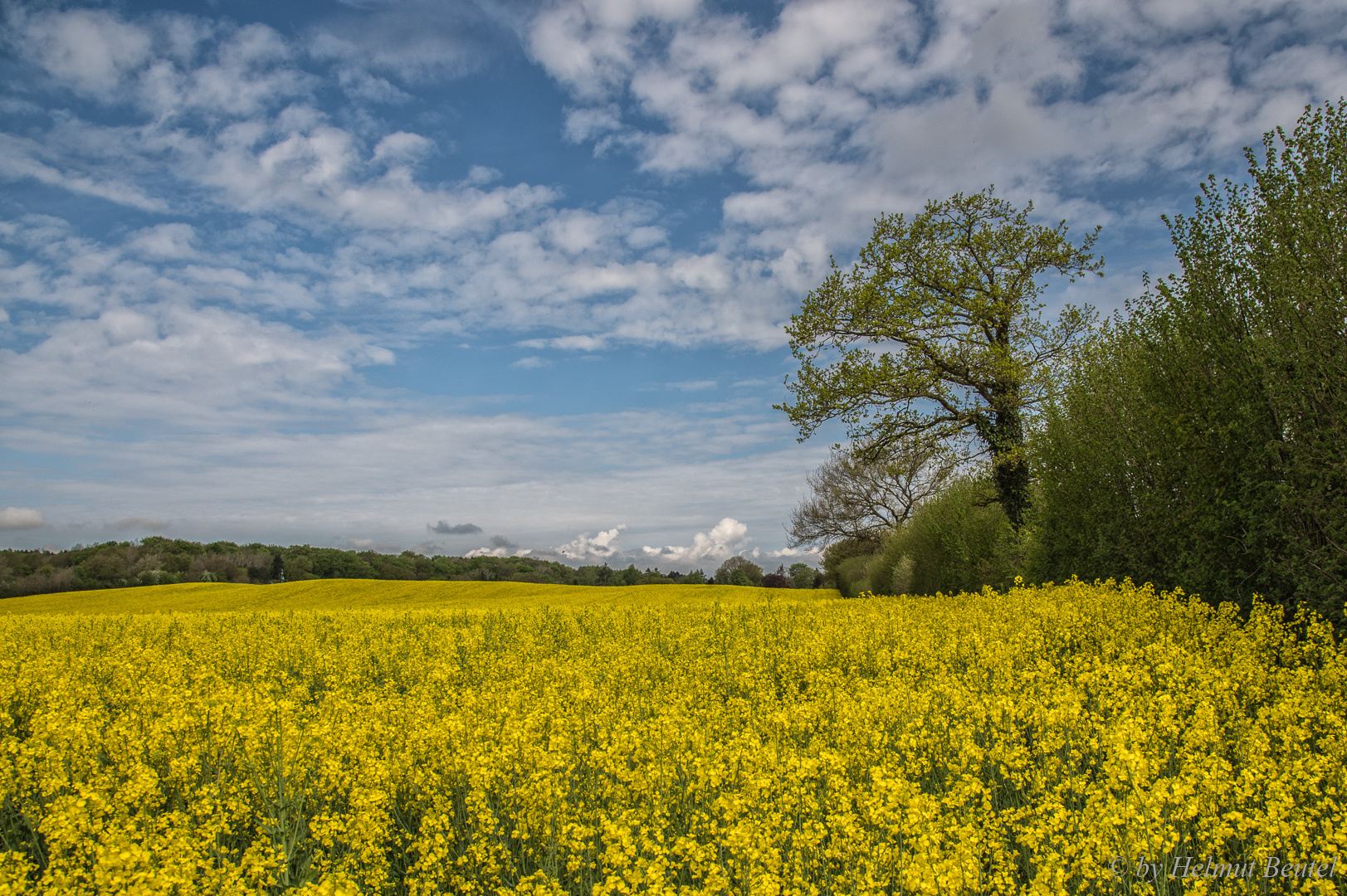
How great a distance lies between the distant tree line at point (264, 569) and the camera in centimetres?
4044

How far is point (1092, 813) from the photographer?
3.82m

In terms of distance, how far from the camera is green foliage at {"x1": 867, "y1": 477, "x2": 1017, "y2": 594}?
19375 mm

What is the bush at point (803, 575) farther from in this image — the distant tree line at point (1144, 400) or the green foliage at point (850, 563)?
the distant tree line at point (1144, 400)

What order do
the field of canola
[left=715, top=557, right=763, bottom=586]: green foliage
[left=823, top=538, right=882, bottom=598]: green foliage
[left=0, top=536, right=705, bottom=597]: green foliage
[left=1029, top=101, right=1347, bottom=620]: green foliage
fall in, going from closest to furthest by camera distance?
1. the field of canola
2. [left=1029, top=101, right=1347, bottom=620]: green foliage
3. [left=823, top=538, right=882, bottom=598]: green foliage
4. [left=0, top=536, right=705, bottom=597]: green foliage
5. [left=715, top=557, right=763, bottom=586]: green foliage

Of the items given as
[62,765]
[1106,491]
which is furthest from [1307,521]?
[62,765]

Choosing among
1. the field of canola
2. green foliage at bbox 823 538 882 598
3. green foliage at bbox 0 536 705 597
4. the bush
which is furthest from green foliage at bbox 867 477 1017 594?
the bush

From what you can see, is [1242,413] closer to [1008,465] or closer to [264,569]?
[1008,465]

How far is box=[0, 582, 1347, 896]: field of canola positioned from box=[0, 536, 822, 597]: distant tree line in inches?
1165

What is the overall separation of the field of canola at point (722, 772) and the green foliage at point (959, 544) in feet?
34.9

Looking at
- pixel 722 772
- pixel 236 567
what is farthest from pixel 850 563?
pixel 236 567

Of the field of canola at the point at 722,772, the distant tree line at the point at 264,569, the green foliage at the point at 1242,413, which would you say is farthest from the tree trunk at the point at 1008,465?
the distant tree line at the point at 264,569

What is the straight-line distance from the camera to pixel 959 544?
20656 millimetres

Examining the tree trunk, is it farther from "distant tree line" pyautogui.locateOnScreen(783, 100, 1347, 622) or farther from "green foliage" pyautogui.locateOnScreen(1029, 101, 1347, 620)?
"green foliage" pyautogui.locateOnScreen(1029, 101, 1347, 620)

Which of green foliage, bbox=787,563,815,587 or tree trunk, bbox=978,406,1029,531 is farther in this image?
green foliage, bbox=787,563,815,587
